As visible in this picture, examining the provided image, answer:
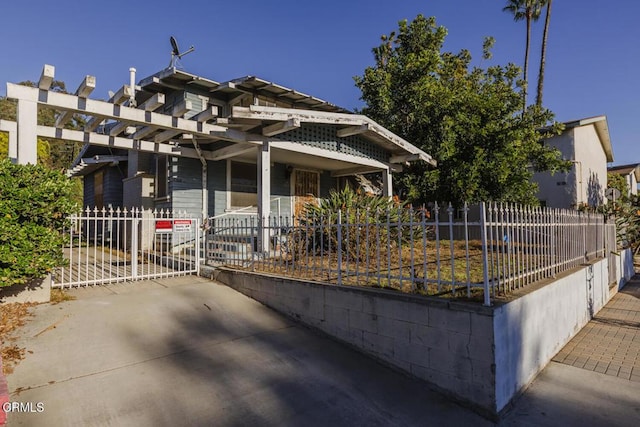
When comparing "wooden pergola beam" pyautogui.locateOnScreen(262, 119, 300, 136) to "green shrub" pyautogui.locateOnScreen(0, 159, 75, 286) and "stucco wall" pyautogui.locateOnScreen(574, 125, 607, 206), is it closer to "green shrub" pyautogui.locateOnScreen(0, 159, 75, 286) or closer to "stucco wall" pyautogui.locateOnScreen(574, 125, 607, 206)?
"green shrub" pyautogui.locateOnScreen(0, 159, 75, 286)

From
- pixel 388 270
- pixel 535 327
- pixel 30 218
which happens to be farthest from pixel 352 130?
pixel 30 218

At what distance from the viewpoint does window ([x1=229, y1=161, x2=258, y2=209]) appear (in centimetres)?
1134

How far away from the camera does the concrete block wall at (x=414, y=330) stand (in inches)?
140

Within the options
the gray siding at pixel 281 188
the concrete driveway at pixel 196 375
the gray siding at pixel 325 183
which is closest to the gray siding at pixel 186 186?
the gray siding at pixel 281 188

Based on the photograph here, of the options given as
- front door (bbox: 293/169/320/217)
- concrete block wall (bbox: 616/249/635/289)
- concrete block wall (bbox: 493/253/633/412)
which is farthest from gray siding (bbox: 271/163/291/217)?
concrete block wall (bbox: 616/249/635/289)

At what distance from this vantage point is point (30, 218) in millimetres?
5289

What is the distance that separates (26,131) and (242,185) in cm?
614

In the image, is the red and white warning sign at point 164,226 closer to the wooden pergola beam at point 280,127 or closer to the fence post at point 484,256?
the wooden pergola beam at point 280,127

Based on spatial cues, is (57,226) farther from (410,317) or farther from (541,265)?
(541,265)

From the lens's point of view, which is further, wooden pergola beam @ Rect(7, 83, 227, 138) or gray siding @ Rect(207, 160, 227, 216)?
gray siding @ Rect(207, 160, 227, 216)

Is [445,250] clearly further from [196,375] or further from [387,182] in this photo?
[196,375]

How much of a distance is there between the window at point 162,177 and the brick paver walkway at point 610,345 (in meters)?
10.1

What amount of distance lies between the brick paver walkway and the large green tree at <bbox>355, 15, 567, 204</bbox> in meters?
5.47

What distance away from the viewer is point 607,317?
6.96 m
